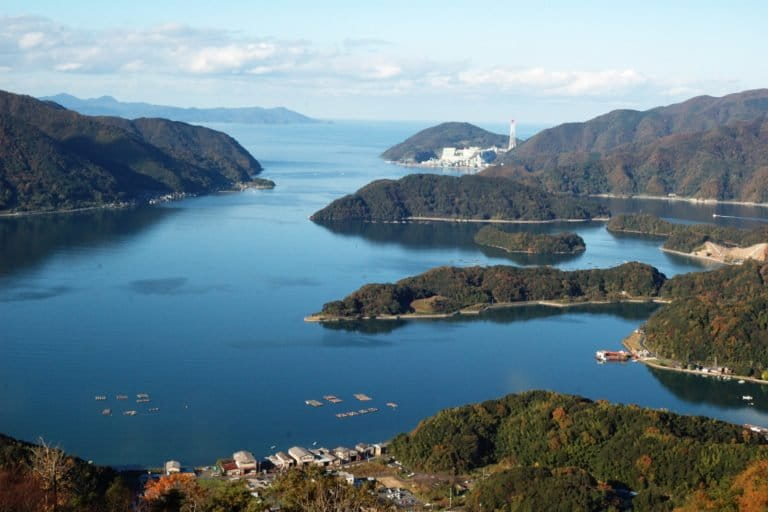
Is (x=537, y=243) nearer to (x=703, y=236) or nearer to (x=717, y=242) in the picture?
(x=703, y=236)

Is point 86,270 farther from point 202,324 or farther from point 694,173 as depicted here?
point 694,173

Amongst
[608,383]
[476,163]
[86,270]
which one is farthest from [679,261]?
[476,163]

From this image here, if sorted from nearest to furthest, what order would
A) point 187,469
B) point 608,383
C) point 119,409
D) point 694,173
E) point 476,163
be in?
point 187,469, point 119,409, point 608,383, point 694,173, point 476,163

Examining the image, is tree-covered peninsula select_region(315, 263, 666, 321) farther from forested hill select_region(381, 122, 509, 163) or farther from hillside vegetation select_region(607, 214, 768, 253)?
forested hill select_region(381, 122, 509, 163)

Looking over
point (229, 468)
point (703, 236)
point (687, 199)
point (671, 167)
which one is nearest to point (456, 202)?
point (703, 236)

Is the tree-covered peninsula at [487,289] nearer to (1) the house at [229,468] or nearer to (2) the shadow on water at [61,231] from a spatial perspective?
(1) the house at [229,468]
